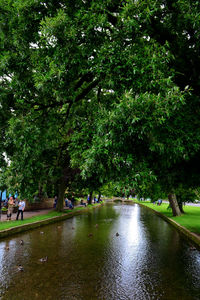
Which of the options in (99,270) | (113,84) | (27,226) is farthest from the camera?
(27,226)

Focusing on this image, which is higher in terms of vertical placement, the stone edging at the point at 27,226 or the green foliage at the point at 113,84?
the green foliage at the point at 113,84

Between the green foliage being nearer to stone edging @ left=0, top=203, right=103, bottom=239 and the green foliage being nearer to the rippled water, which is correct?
the rippled water

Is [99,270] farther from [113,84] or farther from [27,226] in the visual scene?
[27,226]

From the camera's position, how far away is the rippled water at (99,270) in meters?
5.33

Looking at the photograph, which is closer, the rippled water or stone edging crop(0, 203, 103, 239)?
the rippled water

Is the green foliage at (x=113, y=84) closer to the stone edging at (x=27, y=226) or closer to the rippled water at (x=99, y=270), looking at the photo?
the rippled water at (x=99, y=270)

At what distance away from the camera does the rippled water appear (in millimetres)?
5328

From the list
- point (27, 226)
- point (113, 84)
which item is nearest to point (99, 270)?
point (113, 84)

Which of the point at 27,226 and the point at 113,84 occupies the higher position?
the point at 113,84

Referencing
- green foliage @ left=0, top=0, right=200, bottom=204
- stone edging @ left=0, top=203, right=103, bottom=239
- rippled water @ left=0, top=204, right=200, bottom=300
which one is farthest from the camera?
stone edging @ left=0, top=203, right=103, bottom=239

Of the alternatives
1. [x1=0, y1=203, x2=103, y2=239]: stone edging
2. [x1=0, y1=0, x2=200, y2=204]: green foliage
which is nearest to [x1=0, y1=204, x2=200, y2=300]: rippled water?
[x1=0, y1=203, x2=103, y2=239]: stone edging

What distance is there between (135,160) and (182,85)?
3375mm

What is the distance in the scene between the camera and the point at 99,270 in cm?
692

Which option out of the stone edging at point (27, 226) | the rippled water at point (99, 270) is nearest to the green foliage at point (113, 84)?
the rippled water at point (99, 270)
